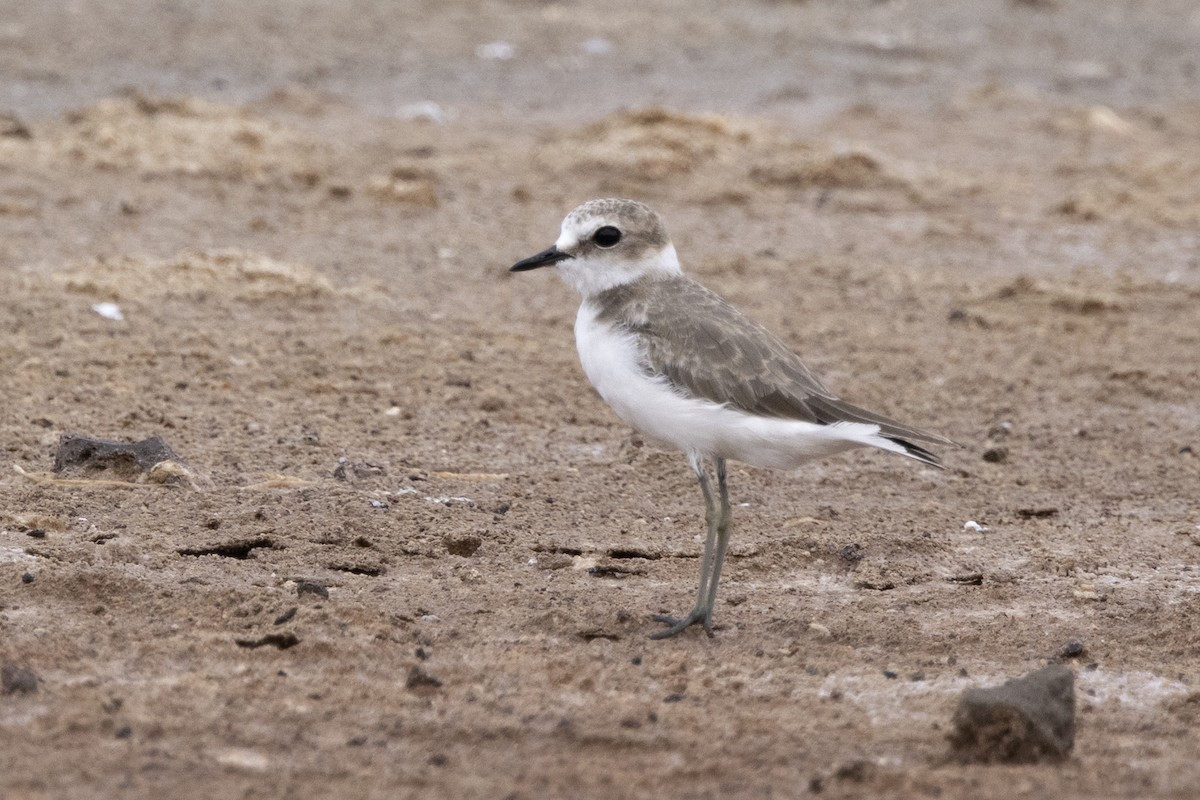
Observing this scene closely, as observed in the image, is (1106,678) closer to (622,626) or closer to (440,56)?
(622,626)

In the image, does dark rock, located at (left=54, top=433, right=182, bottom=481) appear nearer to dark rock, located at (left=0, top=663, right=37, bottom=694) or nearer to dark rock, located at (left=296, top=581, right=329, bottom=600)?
dark rock, located at (left=296, top=581, right=329, bottom=600)

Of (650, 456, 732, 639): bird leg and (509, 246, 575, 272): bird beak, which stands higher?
(509, 246, 575, 272): bird beak

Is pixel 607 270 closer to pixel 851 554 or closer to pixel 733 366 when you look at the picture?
pixel 733 366

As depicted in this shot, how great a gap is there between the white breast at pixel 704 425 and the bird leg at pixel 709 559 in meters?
0.12

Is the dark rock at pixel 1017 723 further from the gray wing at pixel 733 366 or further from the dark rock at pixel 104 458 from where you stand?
the dark rock at pixel 104 458

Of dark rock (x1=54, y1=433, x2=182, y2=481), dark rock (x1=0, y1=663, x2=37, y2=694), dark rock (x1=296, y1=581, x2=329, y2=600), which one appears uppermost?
dark rock (x1=0, y1=663, x2=37, y2=694)

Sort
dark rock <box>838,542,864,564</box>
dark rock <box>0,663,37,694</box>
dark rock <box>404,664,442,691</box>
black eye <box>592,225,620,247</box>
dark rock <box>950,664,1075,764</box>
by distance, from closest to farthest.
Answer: dark rock <box>950,664,1075,764</box> < dark rock <box>0,663,37,694</box> < dark rock <box>404,664,442,691</box> < black eye <box>592,225,620,247</box> < dark rock <box>838,542,864,564</box>

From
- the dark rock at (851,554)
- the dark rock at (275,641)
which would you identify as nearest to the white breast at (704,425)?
the dark rock at (851,554)

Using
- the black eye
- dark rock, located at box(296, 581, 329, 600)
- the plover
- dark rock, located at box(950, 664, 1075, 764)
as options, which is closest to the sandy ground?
dark rock, located at box(296, 581, 329, 600)

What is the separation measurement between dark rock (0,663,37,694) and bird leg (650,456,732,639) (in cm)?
181

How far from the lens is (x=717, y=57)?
15.2 meters

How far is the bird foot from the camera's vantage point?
16.2 feet

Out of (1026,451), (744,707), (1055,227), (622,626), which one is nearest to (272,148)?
(1055,227)

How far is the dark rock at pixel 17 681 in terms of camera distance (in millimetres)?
4145
